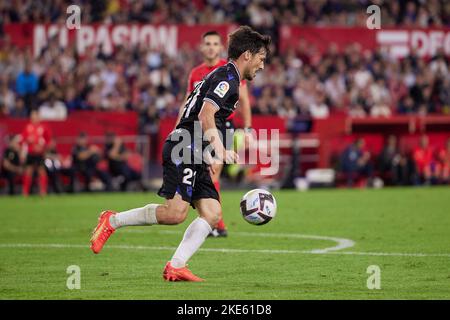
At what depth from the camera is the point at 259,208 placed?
32.3ft

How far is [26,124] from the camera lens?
1005 inches

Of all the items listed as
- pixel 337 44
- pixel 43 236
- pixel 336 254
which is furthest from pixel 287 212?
pixel 337 44

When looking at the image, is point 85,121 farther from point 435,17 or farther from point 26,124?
point 435,17

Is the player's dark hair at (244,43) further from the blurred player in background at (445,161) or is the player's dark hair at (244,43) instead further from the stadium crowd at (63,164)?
the blurred player in background at (445,161)

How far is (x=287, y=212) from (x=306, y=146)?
9.33 m

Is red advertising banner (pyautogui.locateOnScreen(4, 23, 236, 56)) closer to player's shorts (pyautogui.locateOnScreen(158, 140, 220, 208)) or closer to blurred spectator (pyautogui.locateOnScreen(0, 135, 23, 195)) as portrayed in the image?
blurred spectator (pyautogui.locateOnScreen(0, 135, 23, 195))

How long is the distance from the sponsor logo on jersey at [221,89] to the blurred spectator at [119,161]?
1595 cm

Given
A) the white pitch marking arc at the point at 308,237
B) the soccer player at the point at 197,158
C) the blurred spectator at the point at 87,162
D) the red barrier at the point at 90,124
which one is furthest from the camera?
the red barrier at the point at 90,124

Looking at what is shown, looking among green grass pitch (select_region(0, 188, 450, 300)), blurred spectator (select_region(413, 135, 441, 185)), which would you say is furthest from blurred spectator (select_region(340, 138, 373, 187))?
green grass pitch (select_region(0, 188, 450, 300))

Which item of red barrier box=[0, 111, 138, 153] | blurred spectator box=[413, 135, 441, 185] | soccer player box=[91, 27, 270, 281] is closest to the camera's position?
soccer player box=[91, 27, 270, 281]

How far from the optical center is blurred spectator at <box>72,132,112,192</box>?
81.2 ft

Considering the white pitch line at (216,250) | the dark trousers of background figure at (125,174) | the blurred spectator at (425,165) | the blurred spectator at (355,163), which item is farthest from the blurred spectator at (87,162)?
the white pitch line at (216,250)

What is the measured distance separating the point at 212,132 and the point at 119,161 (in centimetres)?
1639

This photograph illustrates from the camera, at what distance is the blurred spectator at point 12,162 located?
2414 cm
